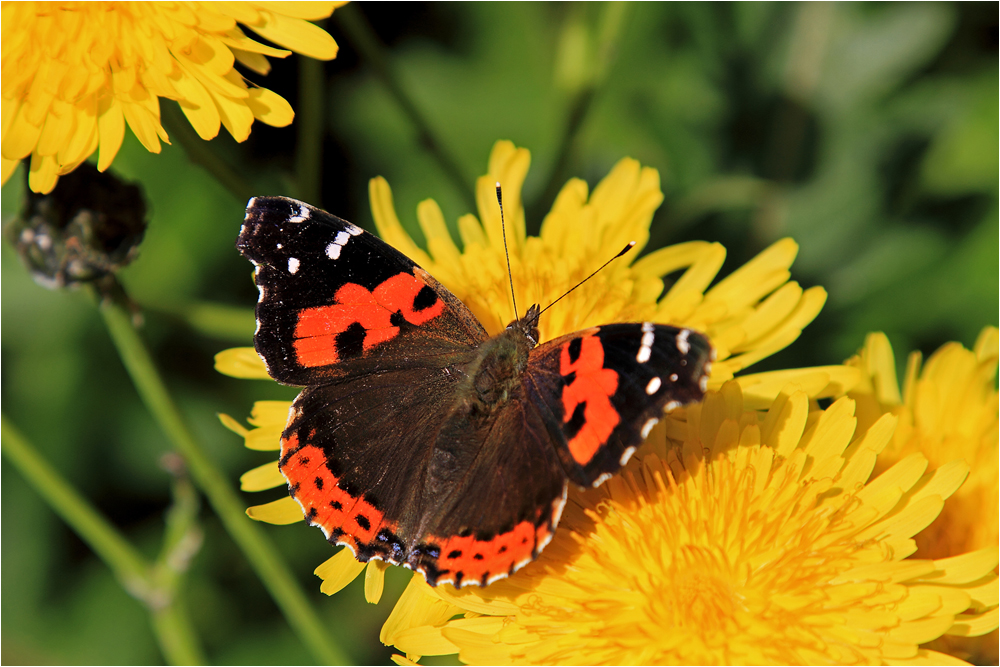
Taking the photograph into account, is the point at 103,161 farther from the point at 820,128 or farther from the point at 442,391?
the point at 820,128

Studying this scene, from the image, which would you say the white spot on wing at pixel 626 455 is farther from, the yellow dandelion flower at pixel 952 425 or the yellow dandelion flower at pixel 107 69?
the yellow dandelion flower at pixel 107 69

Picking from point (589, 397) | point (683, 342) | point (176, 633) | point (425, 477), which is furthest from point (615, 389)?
point (176, 633)

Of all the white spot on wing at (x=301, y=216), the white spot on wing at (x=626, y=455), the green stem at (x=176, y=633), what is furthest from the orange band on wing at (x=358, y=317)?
the green stem at (x=176, y=633)

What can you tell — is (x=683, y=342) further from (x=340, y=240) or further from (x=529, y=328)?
(x=340, y=240)

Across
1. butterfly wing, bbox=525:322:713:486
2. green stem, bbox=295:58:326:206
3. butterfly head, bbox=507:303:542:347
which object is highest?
green stem, bbox=295:58:326:206

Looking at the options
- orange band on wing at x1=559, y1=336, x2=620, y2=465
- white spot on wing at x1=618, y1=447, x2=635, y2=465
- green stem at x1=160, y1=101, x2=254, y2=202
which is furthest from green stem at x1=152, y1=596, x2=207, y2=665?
white spot on wing at x1=618, y1=447, x2=635, y2=465

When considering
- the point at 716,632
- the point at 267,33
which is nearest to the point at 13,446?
the point at 267,33

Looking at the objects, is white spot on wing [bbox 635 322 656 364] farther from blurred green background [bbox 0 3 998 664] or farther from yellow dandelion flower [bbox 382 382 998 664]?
blurred green background [bbox 0 3 998 664]
